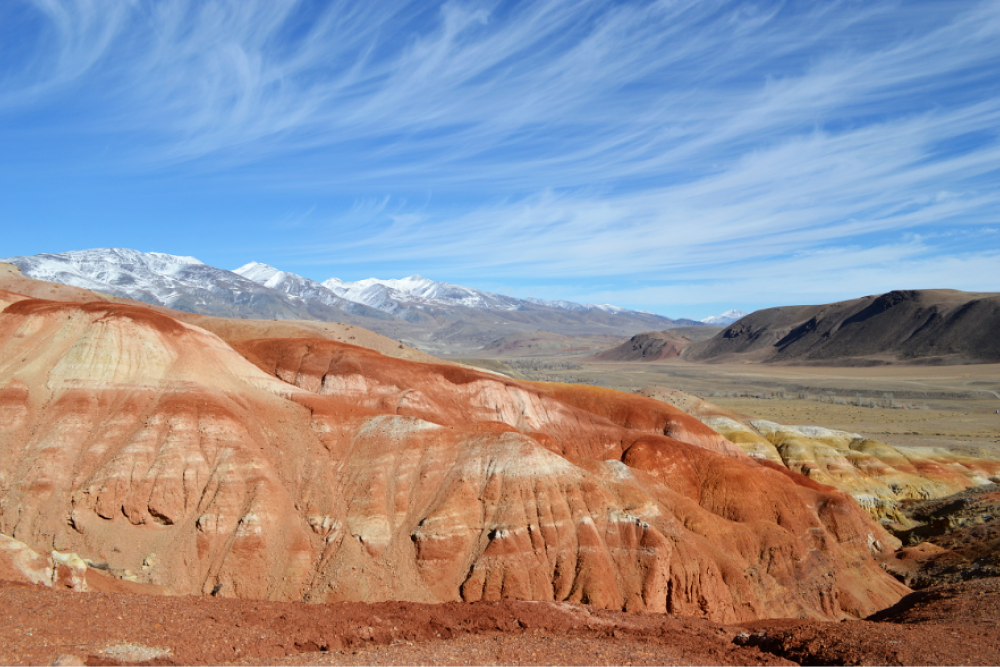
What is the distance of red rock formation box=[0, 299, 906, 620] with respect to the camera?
2984 centimetres

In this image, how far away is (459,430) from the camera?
124 ft

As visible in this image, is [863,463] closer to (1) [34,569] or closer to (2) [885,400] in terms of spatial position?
(1) [34,569]

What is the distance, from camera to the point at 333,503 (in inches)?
1312

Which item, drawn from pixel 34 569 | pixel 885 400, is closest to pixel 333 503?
pixel 34 569

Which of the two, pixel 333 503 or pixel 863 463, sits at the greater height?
pixel 333 503

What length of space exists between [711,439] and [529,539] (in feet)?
99.0

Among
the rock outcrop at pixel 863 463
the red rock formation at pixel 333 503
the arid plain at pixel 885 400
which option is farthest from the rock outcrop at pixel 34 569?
the arid plain at pixel 885 400

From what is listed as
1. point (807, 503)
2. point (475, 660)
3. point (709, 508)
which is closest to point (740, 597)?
point (709, 508)

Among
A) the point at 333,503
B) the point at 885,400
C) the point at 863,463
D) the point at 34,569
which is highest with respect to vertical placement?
the point at 34,569

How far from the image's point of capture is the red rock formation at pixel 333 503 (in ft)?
97.9

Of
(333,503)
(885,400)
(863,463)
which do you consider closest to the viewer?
(333,503)

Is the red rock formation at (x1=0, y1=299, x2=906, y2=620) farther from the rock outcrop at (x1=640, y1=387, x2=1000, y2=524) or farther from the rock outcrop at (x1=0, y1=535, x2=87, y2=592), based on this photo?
the rock outcrop at (x1=640, y1=387, x2=1000, y2=524)

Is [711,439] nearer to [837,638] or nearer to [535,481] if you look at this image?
[535,481]

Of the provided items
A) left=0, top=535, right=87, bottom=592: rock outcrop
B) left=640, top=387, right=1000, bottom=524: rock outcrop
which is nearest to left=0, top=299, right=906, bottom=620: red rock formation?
left=0, top=535, right=87, bottom=592: rock outcrop
